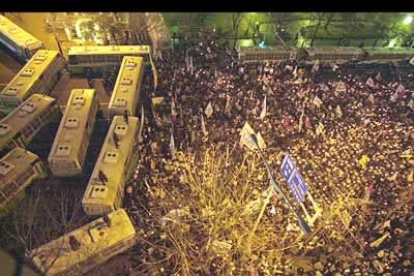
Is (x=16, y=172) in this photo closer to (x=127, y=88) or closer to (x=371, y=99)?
(x=127, y=88)

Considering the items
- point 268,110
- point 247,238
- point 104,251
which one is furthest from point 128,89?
point 247,238

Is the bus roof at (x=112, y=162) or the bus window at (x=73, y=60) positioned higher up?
the bus window at (x=73, y=60)

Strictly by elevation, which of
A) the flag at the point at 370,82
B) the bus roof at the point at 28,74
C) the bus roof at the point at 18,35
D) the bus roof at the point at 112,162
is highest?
the bus roof at the point at 18,35

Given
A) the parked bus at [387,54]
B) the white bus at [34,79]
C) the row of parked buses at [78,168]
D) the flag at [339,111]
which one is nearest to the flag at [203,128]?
the row of parked buses at [78,168]

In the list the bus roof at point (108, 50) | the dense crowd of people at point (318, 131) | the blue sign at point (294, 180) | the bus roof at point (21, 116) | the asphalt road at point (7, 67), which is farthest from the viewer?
the asphalt road at point (7, 67)

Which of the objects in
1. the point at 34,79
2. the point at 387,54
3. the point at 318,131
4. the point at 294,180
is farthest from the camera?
the point at 387,54

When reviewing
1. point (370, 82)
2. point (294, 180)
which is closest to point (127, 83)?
point (294, 180)

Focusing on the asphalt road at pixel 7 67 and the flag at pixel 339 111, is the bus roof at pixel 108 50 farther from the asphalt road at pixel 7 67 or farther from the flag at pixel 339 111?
the flag at pixel 339 111
